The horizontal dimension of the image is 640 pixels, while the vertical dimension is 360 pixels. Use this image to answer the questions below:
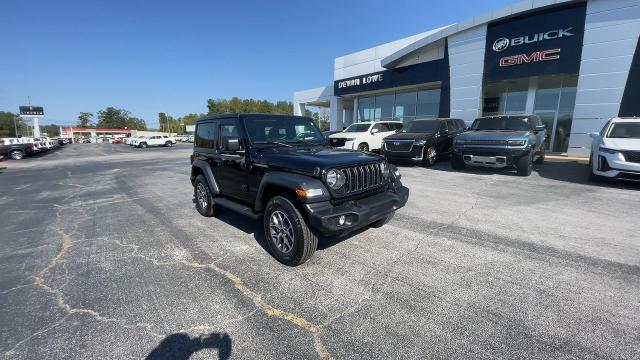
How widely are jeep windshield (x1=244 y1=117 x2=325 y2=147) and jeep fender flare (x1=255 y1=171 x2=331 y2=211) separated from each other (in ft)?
2.84

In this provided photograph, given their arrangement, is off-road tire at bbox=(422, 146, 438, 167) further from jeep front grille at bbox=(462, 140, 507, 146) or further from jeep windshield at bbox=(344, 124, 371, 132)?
jeep windshield at bbox=(344, 124, 371, 132)

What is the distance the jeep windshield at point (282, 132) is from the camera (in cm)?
433

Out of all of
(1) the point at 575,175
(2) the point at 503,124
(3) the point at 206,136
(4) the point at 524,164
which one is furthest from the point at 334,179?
(1) the point at 575,175

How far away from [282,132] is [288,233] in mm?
1755

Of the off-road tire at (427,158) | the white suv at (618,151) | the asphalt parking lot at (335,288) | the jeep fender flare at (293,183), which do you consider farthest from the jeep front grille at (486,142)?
the jeep fender flare at (293,183)

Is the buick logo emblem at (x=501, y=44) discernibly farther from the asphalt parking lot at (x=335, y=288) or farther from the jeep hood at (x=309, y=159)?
the jeep hood at (x=309, y=159)

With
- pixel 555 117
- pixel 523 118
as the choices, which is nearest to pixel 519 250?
pixel 523 118

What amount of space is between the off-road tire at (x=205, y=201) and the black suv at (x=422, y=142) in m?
7.73

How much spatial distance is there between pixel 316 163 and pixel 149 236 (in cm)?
317

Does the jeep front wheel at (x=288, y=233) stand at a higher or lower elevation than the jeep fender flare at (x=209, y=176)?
lower

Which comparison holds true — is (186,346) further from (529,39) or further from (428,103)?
(428,103)

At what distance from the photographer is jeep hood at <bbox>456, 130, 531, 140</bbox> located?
8.56 meters

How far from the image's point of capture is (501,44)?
50.0 feet

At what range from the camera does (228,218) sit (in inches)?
215
